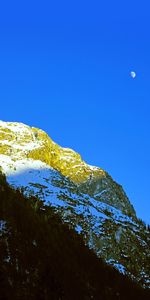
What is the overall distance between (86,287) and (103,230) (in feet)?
170

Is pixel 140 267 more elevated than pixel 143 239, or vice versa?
pixel 143 239

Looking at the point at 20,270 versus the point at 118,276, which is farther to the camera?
the point at 118,276

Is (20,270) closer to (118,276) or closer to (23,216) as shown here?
(23,216)

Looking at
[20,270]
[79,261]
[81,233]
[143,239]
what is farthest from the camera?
[143,239]

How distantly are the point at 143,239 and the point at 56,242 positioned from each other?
62321mm

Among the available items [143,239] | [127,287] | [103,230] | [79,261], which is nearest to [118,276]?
[127,287]

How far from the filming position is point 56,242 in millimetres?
140250

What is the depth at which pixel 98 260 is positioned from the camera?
15075 cm

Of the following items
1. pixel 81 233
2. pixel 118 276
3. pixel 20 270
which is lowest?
pixel 20 270

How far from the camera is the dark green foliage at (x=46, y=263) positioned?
11106cm

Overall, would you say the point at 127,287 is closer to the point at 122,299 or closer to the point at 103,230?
the point at 122,299

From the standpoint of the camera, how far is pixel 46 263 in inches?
4921

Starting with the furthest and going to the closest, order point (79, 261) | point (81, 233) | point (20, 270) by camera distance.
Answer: point (81, 233) < point (79, 261) < point (20, 270)

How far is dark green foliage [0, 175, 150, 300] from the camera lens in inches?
4373
